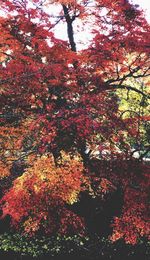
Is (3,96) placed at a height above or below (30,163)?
above

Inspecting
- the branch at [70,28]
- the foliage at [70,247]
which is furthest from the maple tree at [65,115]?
the foliage at [70,247]

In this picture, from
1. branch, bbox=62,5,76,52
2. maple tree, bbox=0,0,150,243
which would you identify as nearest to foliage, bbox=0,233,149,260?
maple tree, bbox=0,0,150,243

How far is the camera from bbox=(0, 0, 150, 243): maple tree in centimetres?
997

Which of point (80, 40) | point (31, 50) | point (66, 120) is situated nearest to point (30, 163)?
point (66, 120)

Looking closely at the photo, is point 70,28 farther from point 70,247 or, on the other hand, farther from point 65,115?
point 70,247

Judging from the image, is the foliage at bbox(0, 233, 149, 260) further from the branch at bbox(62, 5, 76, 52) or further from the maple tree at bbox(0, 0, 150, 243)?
the branch at bbox(62, 5, 76, 52)

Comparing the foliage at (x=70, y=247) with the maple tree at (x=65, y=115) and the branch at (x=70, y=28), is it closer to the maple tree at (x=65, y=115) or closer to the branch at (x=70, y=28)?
the maple tree at (x=65, y=115)

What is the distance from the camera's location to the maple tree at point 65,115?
32.7 ft

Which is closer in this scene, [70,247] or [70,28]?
[70,28]

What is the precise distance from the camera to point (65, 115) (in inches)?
397

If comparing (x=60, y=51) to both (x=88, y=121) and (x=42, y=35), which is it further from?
(x=88, y=121)

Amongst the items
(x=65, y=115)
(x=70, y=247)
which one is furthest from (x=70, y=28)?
(x=70, y=247)

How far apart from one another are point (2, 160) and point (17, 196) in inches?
80.8

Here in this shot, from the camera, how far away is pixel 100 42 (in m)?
11.8
